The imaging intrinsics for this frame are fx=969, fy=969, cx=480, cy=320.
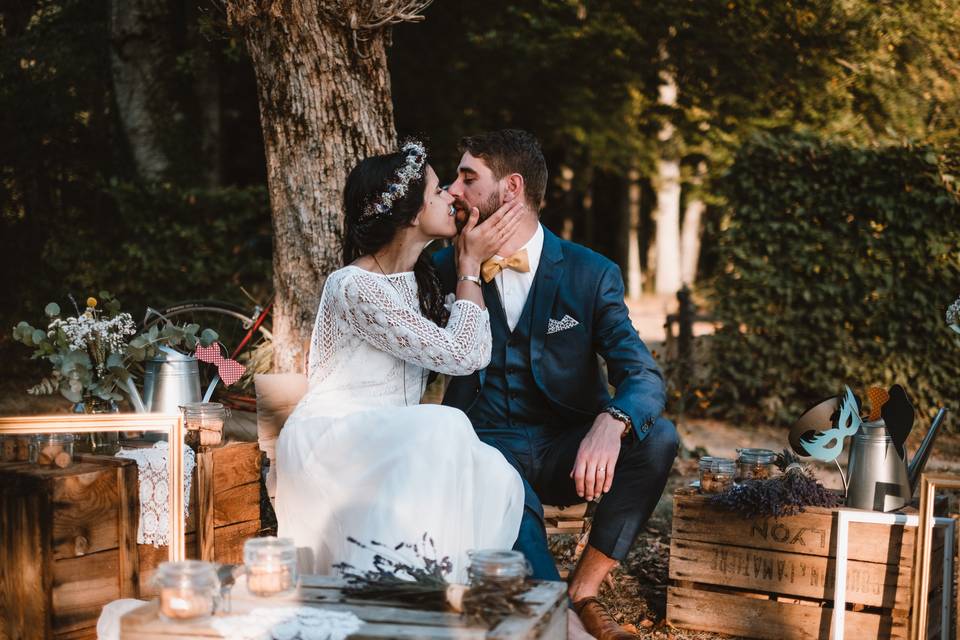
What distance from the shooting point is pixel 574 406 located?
356 centimetres

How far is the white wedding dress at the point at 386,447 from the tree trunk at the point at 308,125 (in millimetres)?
1219

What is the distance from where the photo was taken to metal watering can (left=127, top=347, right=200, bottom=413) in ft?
11.3

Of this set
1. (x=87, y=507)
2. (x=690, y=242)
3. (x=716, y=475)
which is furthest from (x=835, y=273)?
(x=690, y=242)

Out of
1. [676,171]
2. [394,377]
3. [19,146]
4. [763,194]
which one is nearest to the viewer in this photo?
[394,377]

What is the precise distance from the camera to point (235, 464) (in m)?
3.36

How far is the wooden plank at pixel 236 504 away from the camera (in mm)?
3309

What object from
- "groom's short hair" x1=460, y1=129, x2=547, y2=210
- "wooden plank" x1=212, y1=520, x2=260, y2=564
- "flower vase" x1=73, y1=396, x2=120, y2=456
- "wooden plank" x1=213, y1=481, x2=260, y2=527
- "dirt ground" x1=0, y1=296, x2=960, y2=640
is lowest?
"dirt ground" x1=0, y1=296, x2=960, y2=640

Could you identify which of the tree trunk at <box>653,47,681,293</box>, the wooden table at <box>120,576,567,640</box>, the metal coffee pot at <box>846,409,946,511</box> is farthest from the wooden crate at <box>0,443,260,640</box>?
the tree trunk at <box>653,47,681,293</box>

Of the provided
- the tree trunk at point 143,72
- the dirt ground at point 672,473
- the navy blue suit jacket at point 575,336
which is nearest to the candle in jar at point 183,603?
the navy blue suit jacket at point 575,336

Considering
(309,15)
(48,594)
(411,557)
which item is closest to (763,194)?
(309,15)

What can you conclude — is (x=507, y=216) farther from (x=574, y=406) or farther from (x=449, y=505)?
(x=449, y=505)

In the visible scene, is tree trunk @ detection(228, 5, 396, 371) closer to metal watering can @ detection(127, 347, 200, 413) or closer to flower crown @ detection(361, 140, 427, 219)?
metal watering can @ detection(127, 347, 200, 413)

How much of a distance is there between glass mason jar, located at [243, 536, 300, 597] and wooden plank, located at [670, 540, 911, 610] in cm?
174

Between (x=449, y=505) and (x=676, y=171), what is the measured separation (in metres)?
15.5
